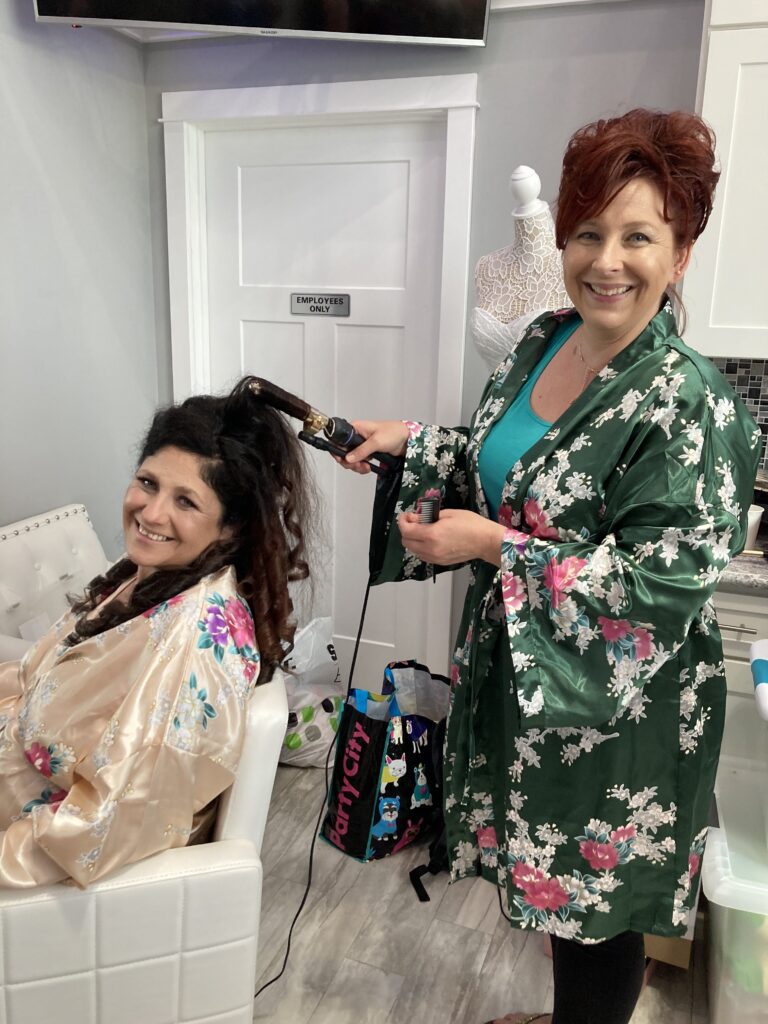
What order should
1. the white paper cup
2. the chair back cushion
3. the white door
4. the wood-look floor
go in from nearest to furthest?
the wood-look floor, the white paper cup, the chair back cushion, the white door

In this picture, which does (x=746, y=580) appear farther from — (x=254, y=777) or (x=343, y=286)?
(x=343, y=286)

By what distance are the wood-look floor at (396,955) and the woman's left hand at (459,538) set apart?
1.04 meters

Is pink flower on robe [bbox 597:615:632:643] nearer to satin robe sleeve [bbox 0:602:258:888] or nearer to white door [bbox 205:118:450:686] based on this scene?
satin robe sleeve [bbox 0:602:258:888]

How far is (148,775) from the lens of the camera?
113 centimetres

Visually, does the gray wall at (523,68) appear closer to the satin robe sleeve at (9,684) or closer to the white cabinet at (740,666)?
the white cabinet at (740,666)

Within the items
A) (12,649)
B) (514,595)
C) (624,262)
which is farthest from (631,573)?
(12,649)

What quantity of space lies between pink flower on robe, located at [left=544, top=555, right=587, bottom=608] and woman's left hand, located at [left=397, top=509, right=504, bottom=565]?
0.27 ft

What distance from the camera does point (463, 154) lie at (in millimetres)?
2299

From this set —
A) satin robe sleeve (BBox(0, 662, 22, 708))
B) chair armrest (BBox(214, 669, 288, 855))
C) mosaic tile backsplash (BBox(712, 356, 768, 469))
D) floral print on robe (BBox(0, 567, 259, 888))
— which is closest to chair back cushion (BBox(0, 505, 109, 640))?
satin robe sleeve (BBox(0, 662, 22, 708))

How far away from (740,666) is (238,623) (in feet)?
3.70

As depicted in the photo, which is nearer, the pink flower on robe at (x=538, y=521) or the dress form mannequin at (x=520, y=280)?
the pink flower on robe at (x=538, y=521)

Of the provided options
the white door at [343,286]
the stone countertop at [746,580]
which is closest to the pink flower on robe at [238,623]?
the stone countertop at [746,580]

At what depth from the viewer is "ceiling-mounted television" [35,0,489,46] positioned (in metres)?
2.11

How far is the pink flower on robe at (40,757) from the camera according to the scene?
1244mm
